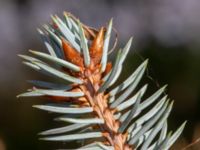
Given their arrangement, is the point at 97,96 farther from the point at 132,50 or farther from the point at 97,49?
the point at 132,50

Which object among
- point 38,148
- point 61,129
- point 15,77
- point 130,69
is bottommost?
point 61,129

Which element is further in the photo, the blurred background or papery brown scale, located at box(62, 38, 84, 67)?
the blurred background

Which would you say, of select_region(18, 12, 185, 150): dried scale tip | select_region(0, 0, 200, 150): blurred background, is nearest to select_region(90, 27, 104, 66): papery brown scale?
select_region(18, 12, 185, 150): dried scale tip

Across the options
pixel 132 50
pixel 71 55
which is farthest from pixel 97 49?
pixel 132 50

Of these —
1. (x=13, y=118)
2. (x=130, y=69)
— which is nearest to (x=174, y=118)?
(x=130, y=69)

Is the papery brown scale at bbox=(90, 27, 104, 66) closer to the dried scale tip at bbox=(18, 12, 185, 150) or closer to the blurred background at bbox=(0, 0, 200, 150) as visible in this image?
the dried scale tip at bbox=(18, 12, 185, 150)

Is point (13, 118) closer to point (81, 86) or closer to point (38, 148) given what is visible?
point (38, 148)
